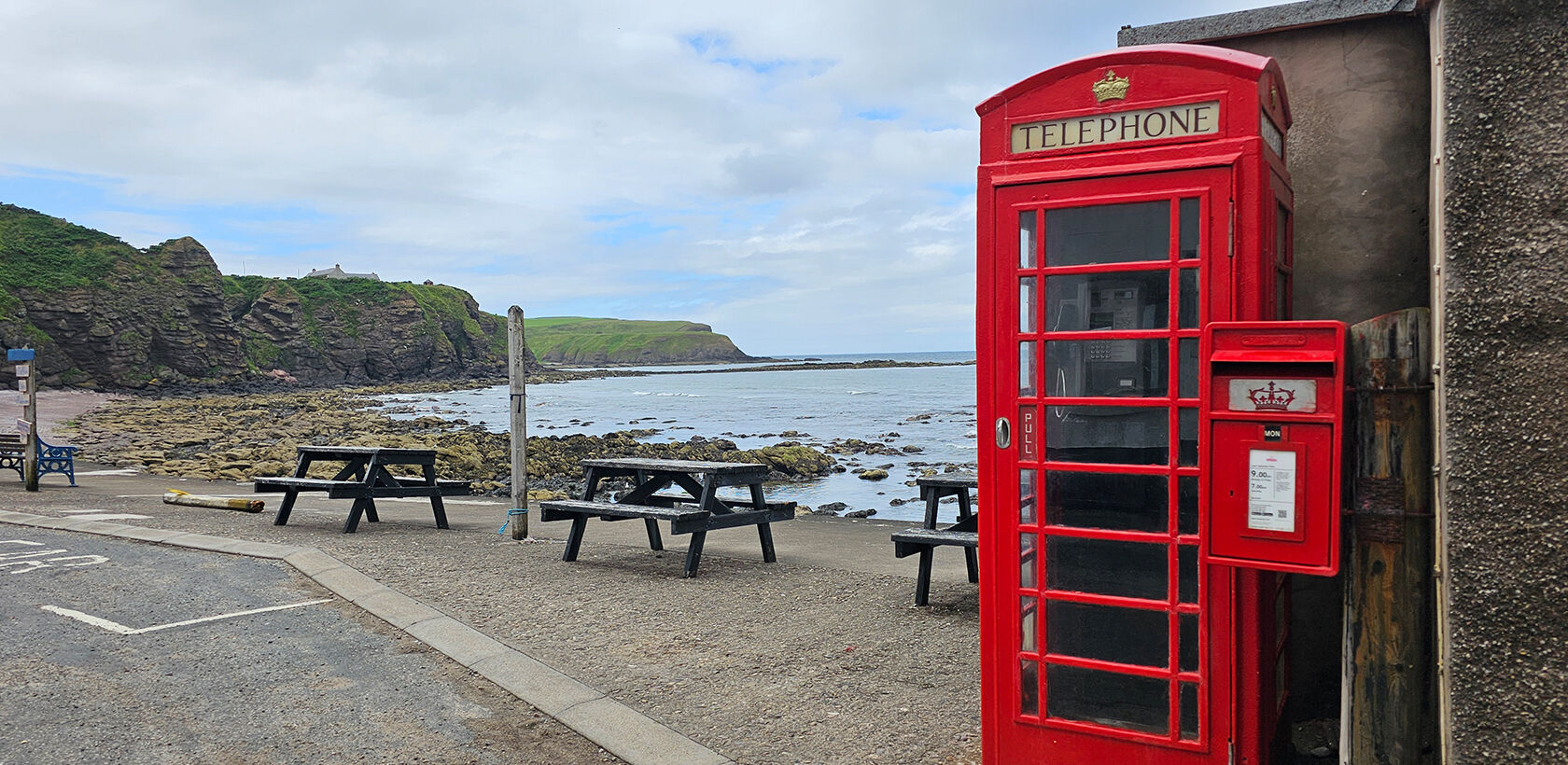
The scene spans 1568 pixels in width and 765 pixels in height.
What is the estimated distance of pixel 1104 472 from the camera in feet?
11.2

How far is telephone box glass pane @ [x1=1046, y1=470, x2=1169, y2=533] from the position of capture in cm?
336

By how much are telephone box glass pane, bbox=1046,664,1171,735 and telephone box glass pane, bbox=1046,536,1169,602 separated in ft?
1.03

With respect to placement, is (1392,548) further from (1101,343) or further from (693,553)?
(693,553)

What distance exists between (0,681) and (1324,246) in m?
6.53

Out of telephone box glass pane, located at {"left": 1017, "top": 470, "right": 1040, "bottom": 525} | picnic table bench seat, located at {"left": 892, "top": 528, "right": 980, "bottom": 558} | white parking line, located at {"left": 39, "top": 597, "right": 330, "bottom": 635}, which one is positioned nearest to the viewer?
telephone box glass pane, located at {"left": 1017, "top": 470, "right": 1040, "bottom": 525}

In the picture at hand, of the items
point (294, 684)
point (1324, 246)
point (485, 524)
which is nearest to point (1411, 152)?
point (1324, 246)

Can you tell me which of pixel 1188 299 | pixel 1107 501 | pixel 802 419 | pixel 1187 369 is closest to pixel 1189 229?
pixel 1188 299

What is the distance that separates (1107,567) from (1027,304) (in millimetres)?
975

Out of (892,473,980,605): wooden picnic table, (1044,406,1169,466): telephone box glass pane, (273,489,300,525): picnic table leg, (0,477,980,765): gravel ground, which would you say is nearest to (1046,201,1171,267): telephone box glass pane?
(1044,406,1169,466): telephone box glass pane

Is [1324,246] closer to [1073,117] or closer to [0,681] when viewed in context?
[1073,117]

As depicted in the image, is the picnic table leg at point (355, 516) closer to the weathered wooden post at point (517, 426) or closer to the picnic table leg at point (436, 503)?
the picnic table leg at point (436, 503)

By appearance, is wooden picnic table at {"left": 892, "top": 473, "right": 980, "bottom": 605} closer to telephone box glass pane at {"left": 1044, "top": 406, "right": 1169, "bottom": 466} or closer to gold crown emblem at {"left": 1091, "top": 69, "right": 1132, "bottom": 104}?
telephone box glass pane at {"left": 1044, "top": 406, "right": 1169, "bottom": 466}

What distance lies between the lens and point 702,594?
7.02 m

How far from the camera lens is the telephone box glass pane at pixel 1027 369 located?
3.53 meters
